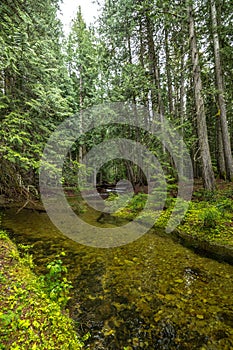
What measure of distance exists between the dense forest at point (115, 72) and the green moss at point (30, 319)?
11.3ft

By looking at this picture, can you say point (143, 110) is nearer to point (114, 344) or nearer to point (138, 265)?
point (138, 265)

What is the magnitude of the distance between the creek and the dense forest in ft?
11.4

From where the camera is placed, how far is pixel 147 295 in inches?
157

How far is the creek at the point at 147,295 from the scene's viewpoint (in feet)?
9.78

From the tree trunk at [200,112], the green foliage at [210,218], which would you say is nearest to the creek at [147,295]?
the green foliage at [210,218]

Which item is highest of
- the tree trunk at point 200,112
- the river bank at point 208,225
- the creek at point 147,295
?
the tree trunk at point 200,112

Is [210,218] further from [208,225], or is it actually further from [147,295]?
[147,295]

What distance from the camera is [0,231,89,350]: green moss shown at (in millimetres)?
2256

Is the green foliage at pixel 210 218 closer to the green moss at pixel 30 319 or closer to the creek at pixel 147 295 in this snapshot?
the creek at pixel 147 295

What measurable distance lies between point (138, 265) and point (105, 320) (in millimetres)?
2034

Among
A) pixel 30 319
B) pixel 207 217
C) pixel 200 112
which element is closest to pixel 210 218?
pixel 207 217

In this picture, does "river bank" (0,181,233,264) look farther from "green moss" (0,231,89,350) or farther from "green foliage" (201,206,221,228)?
"green moss" (0,231,89,350)

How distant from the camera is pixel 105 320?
332cm

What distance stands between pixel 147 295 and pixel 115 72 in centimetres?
1544
